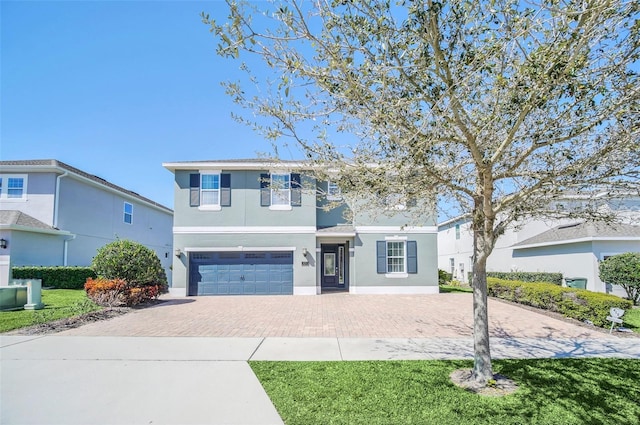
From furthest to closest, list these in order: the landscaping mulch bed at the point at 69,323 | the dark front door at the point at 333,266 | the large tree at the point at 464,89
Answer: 1. the dark front door at the point at 333,266
2. the landscaping mulch bed at the point at 69,323
3. the large tree at the point at 464,89

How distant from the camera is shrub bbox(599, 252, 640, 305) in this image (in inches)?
544

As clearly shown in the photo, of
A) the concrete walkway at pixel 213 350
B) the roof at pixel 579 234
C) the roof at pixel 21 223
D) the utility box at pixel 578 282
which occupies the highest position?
the roof at pixel 21 223

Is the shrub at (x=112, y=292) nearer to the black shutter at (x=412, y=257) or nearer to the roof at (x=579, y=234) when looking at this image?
the black shutter at (x=412, y=257)

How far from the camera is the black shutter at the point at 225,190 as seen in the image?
17062 millimetres

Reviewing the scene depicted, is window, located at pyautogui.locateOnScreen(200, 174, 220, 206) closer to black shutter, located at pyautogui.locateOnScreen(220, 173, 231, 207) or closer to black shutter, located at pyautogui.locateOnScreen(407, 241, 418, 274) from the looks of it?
black shutter, located at pyautogui.locateOnScreen(220, 173, 231, 207)

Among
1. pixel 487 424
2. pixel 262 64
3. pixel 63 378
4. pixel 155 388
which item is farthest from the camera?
pixel 63 378

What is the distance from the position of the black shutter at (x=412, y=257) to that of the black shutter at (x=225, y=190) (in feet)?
30.3

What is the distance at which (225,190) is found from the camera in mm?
17109

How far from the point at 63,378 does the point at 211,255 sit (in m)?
12.0

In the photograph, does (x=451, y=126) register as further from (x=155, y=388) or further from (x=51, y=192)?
(x=51, y=192)

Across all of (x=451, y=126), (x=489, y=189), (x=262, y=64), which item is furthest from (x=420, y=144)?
(x=262, y=64)

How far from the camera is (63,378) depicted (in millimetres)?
5207

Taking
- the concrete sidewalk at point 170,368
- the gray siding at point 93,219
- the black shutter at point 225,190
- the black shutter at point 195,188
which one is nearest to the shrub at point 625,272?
the concrete sidewalk at point 170,368

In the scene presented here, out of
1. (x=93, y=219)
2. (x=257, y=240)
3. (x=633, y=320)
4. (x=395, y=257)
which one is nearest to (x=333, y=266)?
(x=395, y=257)
